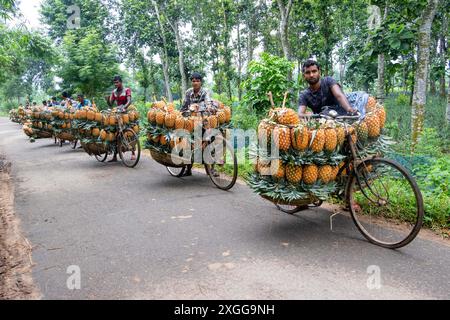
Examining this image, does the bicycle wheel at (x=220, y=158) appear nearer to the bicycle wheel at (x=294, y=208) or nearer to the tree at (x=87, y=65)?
the bicycle wheel at (x=294, y=208)

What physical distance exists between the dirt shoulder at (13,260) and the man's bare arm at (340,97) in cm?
387

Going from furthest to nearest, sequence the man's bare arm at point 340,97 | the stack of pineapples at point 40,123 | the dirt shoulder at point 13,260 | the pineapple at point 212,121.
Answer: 1. the stack of pineapples at point 40,123
2. the pineapple at point 212,121
3. the man's bare arm at point 340,97
4. the dirt shoulder at point 13,260

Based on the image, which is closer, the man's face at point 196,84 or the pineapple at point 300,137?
the pineapple at point 300,137

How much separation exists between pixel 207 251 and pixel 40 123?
13.3 m

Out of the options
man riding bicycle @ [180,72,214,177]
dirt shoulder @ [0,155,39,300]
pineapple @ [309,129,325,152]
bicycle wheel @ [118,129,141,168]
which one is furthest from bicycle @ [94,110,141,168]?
pineapple @ [309,129,325,152]

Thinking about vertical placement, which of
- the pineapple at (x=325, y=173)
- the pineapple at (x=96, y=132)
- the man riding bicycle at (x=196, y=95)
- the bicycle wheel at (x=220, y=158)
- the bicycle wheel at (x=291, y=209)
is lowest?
the bicycle wheel at (x=291, y=209)

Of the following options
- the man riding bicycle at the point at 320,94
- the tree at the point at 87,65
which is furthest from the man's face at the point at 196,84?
the tree at the point at 87,65

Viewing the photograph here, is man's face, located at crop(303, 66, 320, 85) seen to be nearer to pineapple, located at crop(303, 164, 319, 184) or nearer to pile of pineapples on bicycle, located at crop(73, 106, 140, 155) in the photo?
pineapple, located at crop(303, 164, 319, 184)

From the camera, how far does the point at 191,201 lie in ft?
18.5

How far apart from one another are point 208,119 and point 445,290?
4.48m

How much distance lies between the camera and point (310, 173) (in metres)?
3.82

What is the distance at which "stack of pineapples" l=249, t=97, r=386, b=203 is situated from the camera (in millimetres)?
3822

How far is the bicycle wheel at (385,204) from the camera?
11.7 ft

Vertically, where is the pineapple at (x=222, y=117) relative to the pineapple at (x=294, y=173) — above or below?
above
